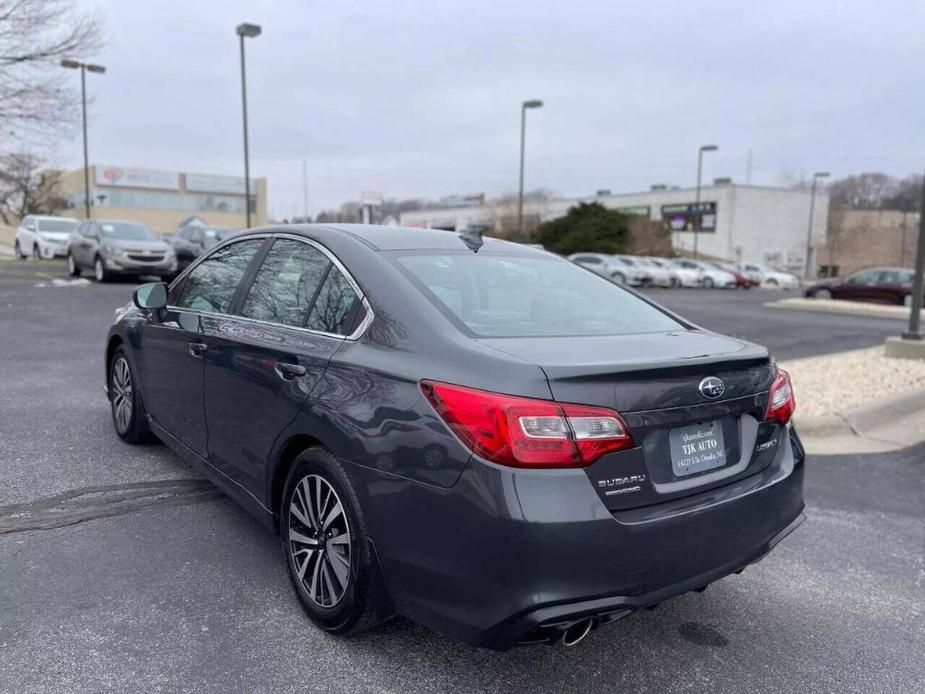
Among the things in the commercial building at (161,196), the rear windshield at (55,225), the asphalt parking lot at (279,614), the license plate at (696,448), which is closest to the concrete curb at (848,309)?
the asphalt parking lot at (279,614)

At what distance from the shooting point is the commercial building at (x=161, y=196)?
70.2 meters

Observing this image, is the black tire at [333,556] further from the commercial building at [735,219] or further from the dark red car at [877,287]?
the commercial building at [735,219]

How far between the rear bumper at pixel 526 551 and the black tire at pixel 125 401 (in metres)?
2.85

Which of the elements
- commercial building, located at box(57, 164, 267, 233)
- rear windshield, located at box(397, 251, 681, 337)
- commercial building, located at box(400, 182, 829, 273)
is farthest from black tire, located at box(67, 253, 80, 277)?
commercial building, located at box(57, 164, 267, 233)

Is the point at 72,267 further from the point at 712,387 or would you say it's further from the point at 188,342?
the point at 712,387

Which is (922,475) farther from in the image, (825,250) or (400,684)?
(825,250)

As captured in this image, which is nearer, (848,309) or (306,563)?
(306,563)

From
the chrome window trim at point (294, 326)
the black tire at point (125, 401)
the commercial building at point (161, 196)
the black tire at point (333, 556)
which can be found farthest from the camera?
the commercial building at point (161, 196)

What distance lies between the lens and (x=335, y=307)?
301cm

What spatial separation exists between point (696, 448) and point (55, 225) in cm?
2930

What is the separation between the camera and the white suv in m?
25.8

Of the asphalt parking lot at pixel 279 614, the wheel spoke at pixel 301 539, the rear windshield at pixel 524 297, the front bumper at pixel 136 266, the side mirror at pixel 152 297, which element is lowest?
the asphalt parking lot at pixel 279 614

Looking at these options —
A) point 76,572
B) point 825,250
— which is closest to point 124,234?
point 76,572

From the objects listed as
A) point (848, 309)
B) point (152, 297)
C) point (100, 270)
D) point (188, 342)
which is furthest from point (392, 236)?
point (848, 309)
